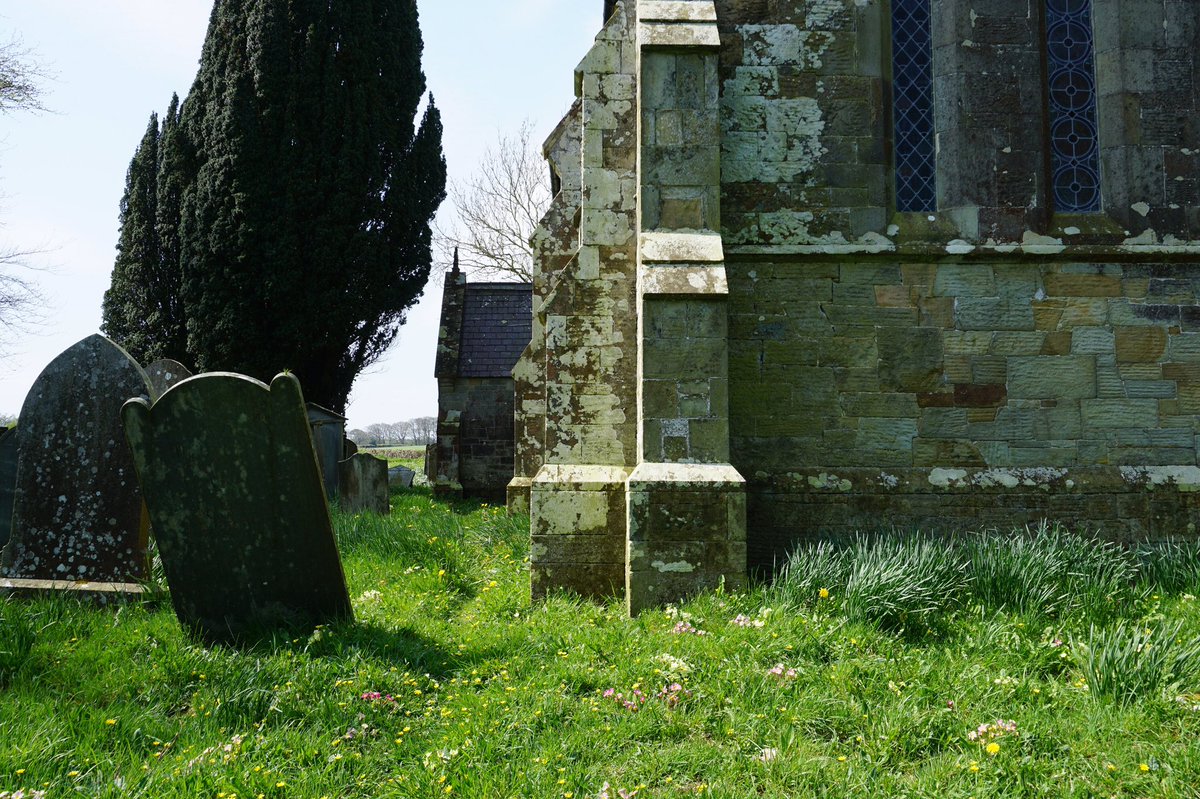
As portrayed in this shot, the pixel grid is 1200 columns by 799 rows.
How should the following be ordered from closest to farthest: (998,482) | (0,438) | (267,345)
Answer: (998,482) < (0,438) < (267,345)

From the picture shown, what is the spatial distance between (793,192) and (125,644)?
204 inches

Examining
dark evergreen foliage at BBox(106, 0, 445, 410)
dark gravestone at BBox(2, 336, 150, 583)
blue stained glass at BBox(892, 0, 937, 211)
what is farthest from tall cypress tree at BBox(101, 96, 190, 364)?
blue stained glass at BBox(892, 0, 937, 211)

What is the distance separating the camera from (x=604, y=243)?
637 cm

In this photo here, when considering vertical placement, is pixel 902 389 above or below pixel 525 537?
above

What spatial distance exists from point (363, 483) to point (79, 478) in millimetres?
5103

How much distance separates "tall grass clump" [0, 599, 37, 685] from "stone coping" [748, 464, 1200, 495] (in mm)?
4388

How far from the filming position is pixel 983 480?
581 centimetres

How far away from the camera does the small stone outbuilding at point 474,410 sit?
1623cm

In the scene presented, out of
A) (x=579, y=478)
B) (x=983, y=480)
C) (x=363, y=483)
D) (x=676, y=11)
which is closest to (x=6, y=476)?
(x=363, y=483)

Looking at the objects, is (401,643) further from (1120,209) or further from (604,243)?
(1120,209)

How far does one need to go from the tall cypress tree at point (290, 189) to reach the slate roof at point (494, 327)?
2.15m

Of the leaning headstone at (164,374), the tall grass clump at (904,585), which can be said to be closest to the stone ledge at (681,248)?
the tall grass clump at (904,585)

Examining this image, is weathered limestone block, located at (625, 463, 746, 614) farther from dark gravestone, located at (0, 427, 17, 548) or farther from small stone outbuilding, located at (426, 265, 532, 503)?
small stone outbuilding, located at (426, 265, 532, 503)

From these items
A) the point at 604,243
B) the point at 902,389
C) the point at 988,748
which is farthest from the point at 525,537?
the point at 988,748
